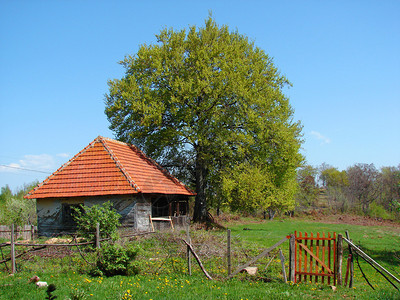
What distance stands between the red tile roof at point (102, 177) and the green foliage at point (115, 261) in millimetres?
7537

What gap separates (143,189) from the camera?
18.6 m

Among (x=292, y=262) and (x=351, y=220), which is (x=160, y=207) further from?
(x=351, y=220)

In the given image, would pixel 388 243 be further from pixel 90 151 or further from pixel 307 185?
pixel 307 185

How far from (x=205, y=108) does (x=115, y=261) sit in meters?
16.7

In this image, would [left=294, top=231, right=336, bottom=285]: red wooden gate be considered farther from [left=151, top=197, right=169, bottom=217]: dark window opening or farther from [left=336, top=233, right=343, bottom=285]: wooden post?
[left=151, top=197, right=169, bottom=217]: dark window opening

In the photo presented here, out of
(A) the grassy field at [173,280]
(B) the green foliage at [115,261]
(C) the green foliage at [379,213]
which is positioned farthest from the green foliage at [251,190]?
(C) the green foliage at [379,213]

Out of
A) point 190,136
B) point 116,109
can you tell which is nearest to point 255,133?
point 190,136

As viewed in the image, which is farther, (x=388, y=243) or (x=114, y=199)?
(x=388, y=243)

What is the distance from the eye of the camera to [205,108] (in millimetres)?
25547

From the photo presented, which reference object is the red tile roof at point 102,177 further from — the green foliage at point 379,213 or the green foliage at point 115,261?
the green foliage at point 379,213

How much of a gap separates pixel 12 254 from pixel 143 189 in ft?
26.4

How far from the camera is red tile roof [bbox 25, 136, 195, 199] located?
18703mm

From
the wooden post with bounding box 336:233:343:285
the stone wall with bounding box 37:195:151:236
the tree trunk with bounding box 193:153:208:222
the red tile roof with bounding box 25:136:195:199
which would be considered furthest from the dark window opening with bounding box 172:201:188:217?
the wooden post with bounding box 336:233:343:285

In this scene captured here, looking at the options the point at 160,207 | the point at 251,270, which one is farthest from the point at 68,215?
the point at 251,270
